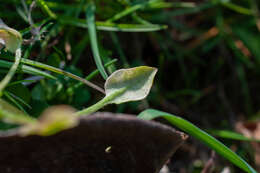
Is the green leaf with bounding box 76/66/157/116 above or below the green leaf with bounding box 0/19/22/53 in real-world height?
below

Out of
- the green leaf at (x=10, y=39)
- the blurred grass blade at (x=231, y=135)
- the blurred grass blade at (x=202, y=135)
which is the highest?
the green leaf at (x=10, y=39)

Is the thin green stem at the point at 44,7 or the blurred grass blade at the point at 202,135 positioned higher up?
the thin green stem at the point at 44,7

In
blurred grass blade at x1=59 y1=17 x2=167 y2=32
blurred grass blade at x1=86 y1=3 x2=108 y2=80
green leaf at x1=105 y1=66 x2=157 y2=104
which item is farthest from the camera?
blurred grass blade at x1=59 y1=17 x2=167 y2=32

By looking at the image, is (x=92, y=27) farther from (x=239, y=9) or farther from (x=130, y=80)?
(x=239, y=9)

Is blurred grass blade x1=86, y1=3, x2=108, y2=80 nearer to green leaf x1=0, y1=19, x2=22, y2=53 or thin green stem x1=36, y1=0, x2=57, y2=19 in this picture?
thin green stem x1=36, y1=0, x2=57, y2=19

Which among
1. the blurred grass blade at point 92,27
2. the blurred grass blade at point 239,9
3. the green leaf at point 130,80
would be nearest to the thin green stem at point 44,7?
the blurred grass blade at point 92,27

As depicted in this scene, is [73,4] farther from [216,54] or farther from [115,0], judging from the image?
[216,54]

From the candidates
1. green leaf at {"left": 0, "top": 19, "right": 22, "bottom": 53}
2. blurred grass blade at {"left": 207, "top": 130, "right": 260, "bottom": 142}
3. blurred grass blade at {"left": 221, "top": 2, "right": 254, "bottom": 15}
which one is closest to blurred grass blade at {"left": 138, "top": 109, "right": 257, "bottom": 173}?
blurred grass blade at {"left": 207, "top": 130, "right": 260, "bottom": 142}

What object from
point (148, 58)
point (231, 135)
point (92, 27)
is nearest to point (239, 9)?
point (148, 58)

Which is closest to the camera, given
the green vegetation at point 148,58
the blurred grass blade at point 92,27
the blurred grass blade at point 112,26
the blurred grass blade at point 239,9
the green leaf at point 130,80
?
the green leaf at point 130,80

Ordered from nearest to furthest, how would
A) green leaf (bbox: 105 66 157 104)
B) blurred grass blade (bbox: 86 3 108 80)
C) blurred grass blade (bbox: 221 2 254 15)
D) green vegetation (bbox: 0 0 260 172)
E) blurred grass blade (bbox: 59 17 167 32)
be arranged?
green leaf (bbox: 105 66 157 104), green vegetation (bbox: 0 0 260 172), blurred grass blade (bbox: 86 3 108 80), blurred grass blade (bbox: 59 17 167 32), blurred grass blade (bbox: 221 2 254 15)

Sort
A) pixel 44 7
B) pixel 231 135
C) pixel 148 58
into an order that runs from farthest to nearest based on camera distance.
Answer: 1. pixel 148 58
2. pixel 231 135
3. pixel 44 7

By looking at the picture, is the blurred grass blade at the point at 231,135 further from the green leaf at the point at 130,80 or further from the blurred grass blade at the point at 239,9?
the blurred grass blade at the point at 239,9
